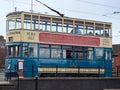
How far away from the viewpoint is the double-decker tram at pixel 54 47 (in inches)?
1032

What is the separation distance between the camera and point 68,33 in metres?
28.7

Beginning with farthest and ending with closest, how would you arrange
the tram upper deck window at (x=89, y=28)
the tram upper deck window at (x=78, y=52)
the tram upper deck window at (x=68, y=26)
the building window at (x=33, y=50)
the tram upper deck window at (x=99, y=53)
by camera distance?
1. the tram upper deck window at (x=99, y=53)
2. the tram upper deck window at (x=89, y=28)
3. the tram upper deck window at (x=78, y=52)
4. the tram upper deck window at (x=68, y=26)
5. the building window at (x=33, y=50)

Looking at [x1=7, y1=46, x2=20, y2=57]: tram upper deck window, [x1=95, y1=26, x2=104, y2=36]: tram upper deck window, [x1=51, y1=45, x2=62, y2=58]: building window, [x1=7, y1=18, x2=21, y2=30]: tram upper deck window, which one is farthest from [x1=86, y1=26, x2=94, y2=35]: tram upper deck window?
[x1=7, y1=46, x2=20, y2=57]: tram upper deck window

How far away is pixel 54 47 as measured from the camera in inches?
1089

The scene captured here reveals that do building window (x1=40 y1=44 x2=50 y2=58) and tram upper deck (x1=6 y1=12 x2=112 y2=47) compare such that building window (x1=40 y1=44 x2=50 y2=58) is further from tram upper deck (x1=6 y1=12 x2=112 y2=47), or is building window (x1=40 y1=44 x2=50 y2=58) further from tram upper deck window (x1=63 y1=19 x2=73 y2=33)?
tram upper deck window (x1=63 y1=19 x2=73 y2=33)

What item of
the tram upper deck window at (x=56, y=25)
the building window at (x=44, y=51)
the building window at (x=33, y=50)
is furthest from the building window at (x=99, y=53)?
the building window at (x=33, y=50)

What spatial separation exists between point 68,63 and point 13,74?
14.2 feet

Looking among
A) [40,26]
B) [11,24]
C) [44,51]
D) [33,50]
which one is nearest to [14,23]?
[11,24]

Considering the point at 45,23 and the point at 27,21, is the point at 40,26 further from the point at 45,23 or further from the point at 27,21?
the point at 27,21

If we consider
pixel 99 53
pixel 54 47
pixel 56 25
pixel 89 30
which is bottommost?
pixel 99 53

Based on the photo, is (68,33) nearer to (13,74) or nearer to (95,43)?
(95,43)

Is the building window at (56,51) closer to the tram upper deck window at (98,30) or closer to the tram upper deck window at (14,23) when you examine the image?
the tram upper deck window at (14,23)

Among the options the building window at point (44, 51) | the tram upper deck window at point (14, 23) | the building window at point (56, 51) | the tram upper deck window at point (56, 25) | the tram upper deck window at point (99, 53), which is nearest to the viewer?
the tram upper deck window at point (14, 23)

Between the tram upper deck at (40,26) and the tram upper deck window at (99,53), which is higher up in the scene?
the tram upper deck at (40,26)
